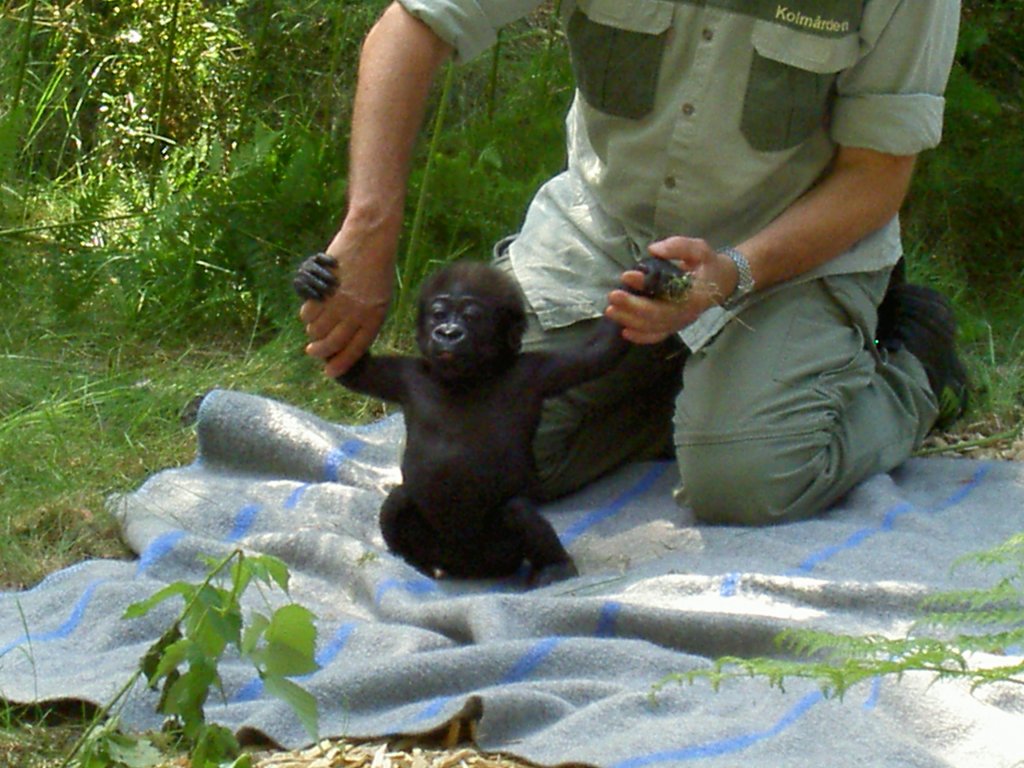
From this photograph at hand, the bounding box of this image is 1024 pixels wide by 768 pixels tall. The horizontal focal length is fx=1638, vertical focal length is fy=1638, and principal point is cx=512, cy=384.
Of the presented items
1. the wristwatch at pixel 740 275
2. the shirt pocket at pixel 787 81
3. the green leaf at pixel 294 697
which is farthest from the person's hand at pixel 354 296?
the green leaf at pixel 294 697

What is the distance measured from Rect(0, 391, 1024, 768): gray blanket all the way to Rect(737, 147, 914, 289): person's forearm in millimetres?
572

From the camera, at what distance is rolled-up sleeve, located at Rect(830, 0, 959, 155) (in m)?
3.72

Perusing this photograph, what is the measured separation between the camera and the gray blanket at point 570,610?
2.54m

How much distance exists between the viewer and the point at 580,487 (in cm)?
416

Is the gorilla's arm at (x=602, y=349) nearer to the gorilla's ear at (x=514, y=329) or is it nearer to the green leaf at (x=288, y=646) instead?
the gorilla's ear at (x=514, y=329)

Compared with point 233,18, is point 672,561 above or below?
below

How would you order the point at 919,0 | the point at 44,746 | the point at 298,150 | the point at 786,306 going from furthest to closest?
the point at 298,150 → the point at 786,306 → the point at 919,0 → the point at 44,746

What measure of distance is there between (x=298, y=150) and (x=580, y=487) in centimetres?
171

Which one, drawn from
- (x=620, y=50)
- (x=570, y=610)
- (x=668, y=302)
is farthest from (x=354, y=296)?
(x=620, y=50)

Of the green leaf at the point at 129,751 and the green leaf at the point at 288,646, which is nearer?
the green leaf at the point at 288,646

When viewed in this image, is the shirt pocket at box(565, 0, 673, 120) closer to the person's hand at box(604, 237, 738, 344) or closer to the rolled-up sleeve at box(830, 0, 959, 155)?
the rolled-up sleeve at box(830, 0, 959, 155)

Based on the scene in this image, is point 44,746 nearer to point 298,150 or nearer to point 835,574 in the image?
point 835,574


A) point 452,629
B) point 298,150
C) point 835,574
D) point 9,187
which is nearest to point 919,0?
point 835,574

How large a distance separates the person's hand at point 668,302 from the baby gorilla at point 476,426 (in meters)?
0.11
